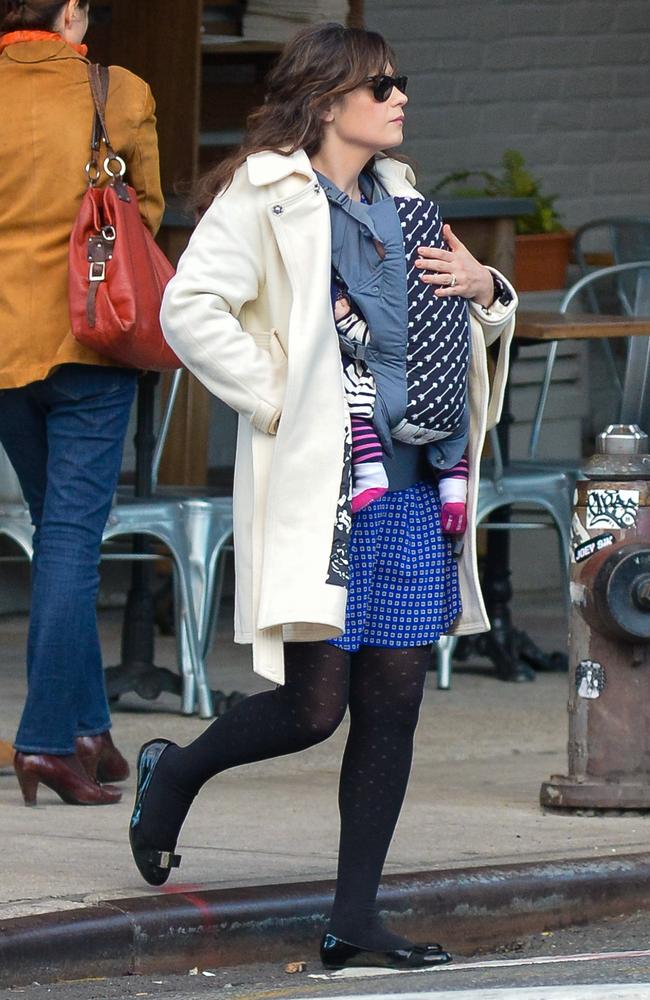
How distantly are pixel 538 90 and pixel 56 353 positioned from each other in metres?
4.40

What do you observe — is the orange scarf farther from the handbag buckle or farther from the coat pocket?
the coat pocket

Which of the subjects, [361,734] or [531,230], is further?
[531,230]

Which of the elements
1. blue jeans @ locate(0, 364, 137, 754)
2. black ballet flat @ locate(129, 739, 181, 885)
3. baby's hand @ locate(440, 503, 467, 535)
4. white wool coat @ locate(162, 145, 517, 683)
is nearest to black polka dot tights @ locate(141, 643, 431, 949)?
white wool coat @ locate(162, 145, 517, 683)

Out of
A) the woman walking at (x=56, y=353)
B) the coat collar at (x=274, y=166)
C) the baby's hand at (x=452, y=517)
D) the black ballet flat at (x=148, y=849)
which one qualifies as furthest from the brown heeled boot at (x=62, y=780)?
the coat collar at (x=274, y=166)

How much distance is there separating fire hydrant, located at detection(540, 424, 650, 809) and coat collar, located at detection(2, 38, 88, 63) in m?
1.60

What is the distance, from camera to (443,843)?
4777 millimetres

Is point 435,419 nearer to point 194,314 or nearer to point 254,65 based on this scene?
point 194,314

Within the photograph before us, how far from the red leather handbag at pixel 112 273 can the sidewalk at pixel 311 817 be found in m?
1.09

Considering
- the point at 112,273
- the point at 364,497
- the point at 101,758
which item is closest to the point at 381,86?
the point at 364,497

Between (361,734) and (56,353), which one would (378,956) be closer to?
(361,734)

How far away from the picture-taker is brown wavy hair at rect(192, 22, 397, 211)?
3.79 metres

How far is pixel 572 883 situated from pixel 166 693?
2.38m

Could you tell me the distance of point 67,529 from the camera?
4883 mm

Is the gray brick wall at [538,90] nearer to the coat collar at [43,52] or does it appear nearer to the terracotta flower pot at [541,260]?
the terracotta flower pot at [541,260]
